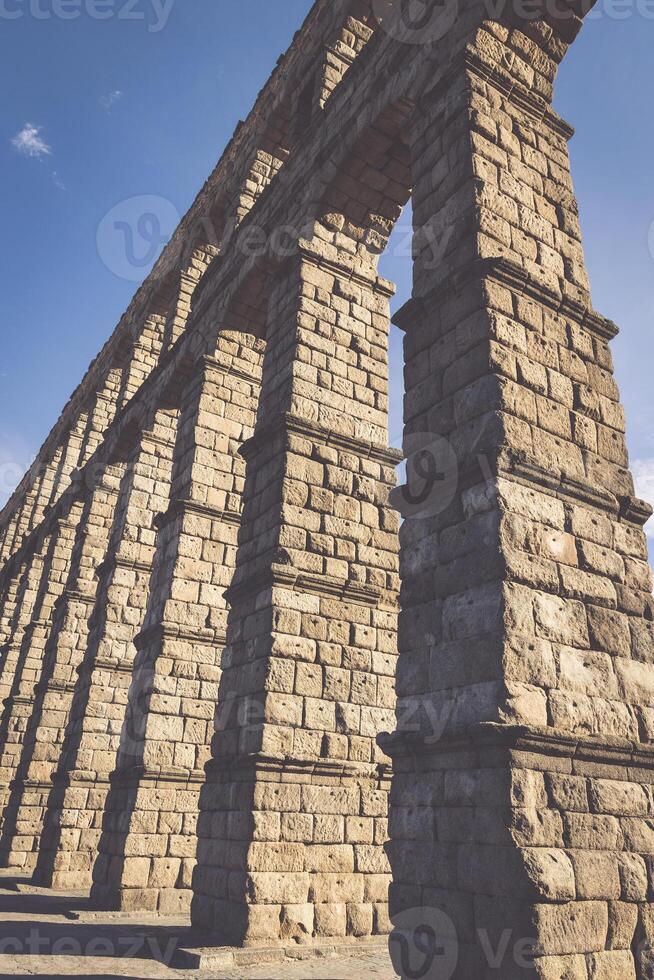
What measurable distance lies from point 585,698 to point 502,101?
4.92m

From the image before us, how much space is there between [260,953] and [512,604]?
3246 mm

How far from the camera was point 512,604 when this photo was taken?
3.96 metres

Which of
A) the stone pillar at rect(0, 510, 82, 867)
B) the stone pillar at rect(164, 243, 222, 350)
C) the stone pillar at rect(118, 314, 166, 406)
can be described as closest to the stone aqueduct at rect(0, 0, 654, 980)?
the stone pillar at rect(164, 243, 222, 350)

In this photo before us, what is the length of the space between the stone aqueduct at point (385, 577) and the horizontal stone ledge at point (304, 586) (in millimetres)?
33

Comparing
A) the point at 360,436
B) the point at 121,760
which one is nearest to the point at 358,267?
the point at 360,436

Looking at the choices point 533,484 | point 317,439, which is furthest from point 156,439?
point 533,484

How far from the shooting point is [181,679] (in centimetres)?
791

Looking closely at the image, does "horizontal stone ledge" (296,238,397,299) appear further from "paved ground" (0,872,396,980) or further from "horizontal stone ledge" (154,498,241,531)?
"paved ground" (0,872,396,980)

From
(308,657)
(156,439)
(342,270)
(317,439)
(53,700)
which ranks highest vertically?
(342,270)

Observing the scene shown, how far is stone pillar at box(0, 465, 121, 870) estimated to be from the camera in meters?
11.7

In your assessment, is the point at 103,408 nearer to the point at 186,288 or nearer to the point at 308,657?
the point at 186,288

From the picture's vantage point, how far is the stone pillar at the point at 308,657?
559cm

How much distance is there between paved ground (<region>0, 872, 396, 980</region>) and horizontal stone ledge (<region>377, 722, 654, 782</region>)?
176cm

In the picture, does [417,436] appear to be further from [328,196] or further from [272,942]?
[328,196]
